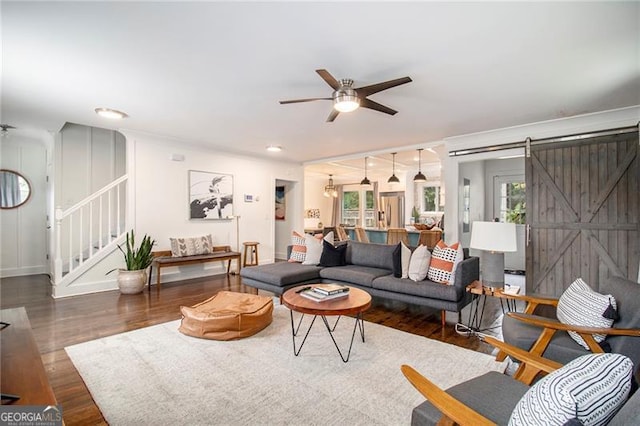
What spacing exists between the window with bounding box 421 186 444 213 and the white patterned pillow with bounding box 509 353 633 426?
8.97m

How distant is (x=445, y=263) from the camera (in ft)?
A: 11.8

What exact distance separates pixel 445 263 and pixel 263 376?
2371 millimetres

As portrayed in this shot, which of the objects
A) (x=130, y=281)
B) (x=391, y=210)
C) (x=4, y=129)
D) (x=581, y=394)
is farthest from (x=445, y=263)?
(x=391, y=210)

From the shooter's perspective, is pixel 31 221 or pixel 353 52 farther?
pixel 31 221

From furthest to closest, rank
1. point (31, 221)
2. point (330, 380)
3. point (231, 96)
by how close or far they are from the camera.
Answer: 1. point (31, 221)
2. point (231, 96)
3. point (330, 380)

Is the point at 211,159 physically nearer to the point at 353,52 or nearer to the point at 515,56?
the point at 353,52

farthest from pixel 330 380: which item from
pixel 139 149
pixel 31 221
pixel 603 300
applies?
pixel 31 221

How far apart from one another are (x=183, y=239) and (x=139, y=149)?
1753 mm

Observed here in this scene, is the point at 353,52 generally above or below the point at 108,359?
above

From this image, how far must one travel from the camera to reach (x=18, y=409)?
3.56 ft

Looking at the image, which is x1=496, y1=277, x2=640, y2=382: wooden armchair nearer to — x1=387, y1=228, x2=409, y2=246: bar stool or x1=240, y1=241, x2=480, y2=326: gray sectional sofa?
x1=240, y1=241, x2=480, y2=326: gray sectional sofa

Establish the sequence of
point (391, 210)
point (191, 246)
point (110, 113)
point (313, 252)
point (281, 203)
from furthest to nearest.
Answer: point (391, 210) → point (281, 203) → point (191, 246) → point (313, 252) → point (110, 113)

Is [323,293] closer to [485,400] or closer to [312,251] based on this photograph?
[485,400]

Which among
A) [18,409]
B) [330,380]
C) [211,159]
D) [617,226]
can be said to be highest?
[211,159]
